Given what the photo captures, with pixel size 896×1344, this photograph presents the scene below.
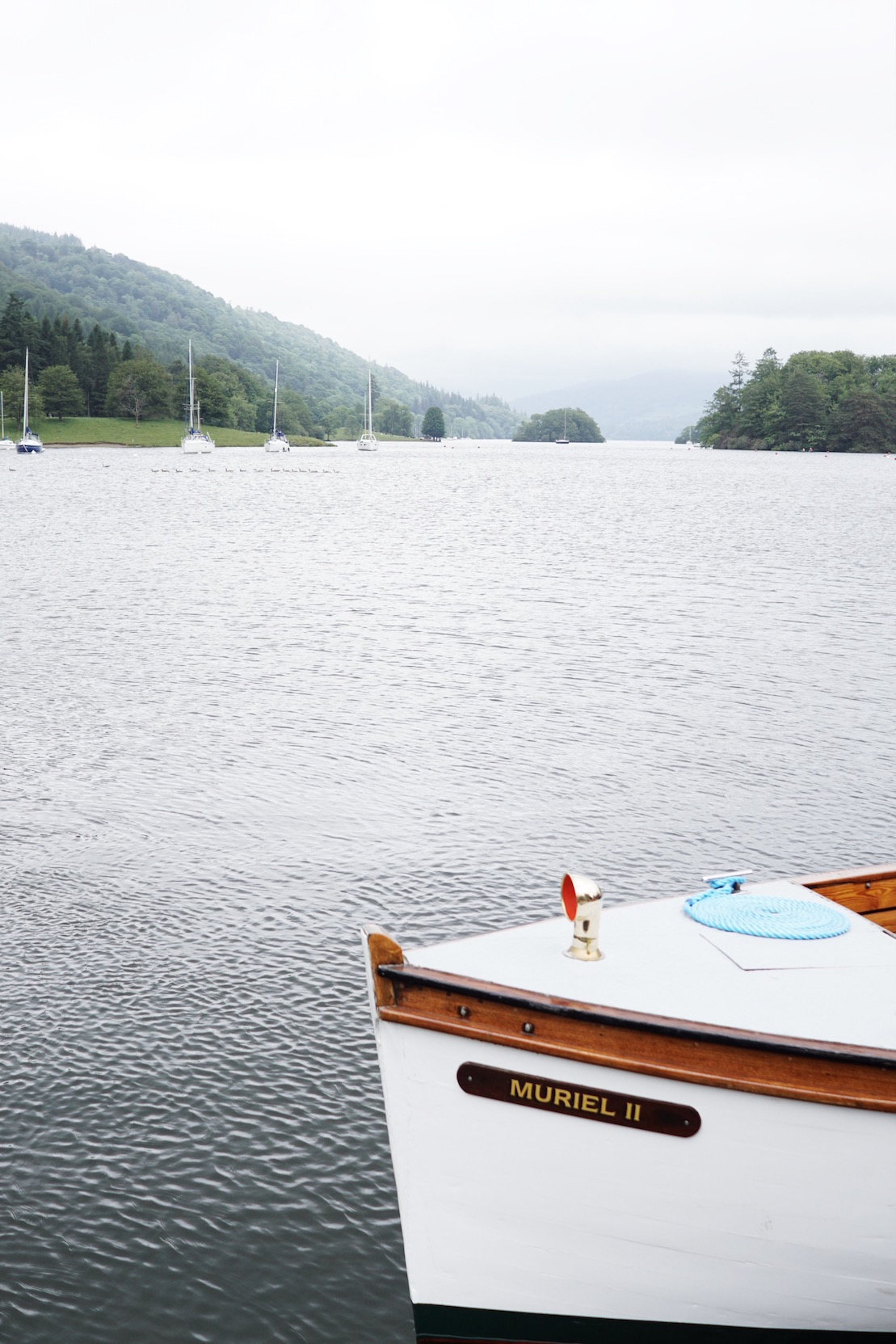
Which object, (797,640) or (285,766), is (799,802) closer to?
(285,766)

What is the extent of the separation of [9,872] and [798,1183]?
1175 centimetres

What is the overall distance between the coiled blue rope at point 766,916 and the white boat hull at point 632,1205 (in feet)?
5.95

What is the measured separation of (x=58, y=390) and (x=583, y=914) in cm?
19182

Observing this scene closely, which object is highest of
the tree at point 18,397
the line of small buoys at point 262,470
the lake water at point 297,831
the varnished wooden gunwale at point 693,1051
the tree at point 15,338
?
the tree at point 15,338

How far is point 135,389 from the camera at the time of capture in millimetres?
194750

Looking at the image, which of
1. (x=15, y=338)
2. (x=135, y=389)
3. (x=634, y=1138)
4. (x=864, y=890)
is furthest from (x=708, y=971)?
(x=15, y=338)

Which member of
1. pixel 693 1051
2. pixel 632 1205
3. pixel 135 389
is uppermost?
pixel 135 389

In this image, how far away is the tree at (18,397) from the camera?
18175cm

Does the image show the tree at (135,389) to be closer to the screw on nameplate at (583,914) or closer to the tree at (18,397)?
the tree at (18,397)

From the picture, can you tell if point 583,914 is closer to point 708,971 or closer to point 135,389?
point 708,971

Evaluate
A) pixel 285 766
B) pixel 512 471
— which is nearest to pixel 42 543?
pixel 285 766

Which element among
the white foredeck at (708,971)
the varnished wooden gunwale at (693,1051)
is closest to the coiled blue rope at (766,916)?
the white foredeck at (708,971)

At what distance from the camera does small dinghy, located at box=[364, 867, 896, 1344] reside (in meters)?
6.91

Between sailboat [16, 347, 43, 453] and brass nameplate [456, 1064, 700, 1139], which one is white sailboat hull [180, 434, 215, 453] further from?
brass nameplate [456, 1064, 700, 1139]
